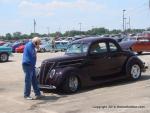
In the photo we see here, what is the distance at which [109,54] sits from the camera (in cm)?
1508

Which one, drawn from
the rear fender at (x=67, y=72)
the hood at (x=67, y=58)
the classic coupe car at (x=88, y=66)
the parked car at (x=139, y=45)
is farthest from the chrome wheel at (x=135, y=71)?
the parked car at (x=139, y=45)

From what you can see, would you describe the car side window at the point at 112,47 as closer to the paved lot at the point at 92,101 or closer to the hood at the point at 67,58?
the paved lot at the point at 92,101

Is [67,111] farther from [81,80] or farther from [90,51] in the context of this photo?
[90,51]

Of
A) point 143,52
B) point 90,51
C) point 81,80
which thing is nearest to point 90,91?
point 81,80

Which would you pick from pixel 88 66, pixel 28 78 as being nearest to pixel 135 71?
pixel 88 66

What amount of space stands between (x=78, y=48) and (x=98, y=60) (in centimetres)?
83

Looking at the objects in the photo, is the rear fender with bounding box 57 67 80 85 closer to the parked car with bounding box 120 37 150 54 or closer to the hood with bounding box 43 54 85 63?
the hood with bounding box 43 54 85 63

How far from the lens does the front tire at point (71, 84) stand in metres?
13.5

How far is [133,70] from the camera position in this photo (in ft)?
51.6

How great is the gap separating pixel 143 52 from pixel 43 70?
25.4 metres

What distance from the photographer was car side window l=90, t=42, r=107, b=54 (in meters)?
14.7

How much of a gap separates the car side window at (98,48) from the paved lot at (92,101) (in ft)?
3.84

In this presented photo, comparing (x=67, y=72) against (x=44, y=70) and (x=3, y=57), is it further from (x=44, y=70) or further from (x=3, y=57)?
(x=3, y=57)

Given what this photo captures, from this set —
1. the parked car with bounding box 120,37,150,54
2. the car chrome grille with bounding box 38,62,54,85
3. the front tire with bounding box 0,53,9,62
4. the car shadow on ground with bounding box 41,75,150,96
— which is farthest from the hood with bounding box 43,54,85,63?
the parked car with bounding box 120,37,150,54
